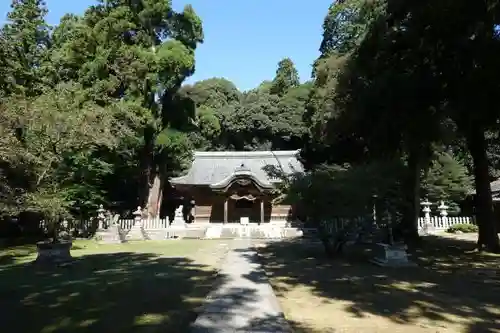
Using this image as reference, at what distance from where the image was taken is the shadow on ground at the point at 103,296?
4.96 m

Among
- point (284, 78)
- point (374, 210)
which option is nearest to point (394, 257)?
point (374, 210)

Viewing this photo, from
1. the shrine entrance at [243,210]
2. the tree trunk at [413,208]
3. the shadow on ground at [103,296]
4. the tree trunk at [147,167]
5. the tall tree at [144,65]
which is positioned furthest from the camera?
the shrine entrance at [243,210]

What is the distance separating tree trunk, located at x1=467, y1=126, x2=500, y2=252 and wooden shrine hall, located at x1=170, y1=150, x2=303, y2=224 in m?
15.0

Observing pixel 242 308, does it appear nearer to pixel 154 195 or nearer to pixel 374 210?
pixel 374 210

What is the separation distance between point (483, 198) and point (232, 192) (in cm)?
1694

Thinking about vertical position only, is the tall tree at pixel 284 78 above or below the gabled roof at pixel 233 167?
above

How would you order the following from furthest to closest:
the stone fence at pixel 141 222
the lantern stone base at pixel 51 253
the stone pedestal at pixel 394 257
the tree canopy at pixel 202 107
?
the stone fence at pixel 141 222, the tree canopy at pixel 202 107, the lantern stone base at pixel 51 253, the stone pedestal at pixel 394 257

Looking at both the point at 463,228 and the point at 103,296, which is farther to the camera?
the point at 463,228

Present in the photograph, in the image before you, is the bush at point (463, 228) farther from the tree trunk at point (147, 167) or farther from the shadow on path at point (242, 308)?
the tree trunk at point (147, 167)

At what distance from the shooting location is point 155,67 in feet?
73.3

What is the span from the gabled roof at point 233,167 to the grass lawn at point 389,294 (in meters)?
16.2

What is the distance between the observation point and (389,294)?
6.79 metres

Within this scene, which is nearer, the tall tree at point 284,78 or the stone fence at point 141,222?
the stone fence at point 141,222

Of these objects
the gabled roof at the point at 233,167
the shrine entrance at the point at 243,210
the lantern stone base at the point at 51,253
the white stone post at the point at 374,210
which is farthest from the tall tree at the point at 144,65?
the white stone post at the point at 374,210
